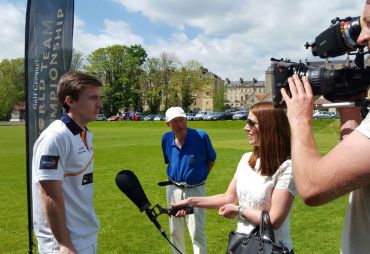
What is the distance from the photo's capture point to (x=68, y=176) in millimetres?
2936

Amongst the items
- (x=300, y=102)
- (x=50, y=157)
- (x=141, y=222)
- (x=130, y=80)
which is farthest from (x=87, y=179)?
(x=130, y=80)

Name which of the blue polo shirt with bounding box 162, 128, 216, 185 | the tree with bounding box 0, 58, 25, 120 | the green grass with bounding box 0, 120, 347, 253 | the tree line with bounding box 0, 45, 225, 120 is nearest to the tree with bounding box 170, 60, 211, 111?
the tree line with bounding box 0, 45, 225, 120

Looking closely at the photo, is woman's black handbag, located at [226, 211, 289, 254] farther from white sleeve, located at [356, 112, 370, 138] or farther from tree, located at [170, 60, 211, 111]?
tree, located at [170, 60, 211, 111]

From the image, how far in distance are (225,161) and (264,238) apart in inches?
Result: 571

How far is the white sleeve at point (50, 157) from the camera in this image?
8.96ft

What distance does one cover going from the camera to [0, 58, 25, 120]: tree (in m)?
87.8

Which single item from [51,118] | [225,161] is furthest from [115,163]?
[51,118]

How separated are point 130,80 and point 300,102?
8833 cm

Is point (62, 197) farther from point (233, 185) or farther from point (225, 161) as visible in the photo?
point (225, 161)

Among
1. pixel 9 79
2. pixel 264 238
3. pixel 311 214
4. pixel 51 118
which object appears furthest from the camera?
pixel 9 79

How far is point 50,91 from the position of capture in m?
5.78

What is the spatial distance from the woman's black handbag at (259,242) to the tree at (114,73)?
85.4 metres

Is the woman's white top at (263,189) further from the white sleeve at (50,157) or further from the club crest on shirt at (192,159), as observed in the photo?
the club crest on shirt at (192,159)

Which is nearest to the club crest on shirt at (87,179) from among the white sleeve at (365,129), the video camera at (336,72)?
the video camera at (336,72)
